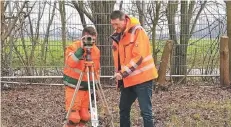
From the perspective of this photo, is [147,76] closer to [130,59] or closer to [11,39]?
[130,59]

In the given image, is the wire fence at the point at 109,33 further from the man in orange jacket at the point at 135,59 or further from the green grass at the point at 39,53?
the man in orange jacket at the point at 135,59

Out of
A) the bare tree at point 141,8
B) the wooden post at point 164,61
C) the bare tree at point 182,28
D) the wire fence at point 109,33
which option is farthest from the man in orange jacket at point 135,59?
the bare tree at point 182,28

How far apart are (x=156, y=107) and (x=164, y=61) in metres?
2.11

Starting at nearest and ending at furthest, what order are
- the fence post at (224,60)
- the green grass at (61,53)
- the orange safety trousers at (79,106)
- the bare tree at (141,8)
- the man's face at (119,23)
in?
the man's face at (119,23) < the orange safety trousers at (79,106) < the fence post at (224,60) < the bare tree at (141,8) < the green grass at (61,53)

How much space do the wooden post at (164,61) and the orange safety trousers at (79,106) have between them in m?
3.88

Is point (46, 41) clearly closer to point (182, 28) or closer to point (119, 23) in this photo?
point (182, 28)

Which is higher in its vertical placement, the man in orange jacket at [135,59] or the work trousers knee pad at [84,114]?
the man in orange jacket at [135,59]

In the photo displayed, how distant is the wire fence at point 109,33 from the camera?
10516 mm

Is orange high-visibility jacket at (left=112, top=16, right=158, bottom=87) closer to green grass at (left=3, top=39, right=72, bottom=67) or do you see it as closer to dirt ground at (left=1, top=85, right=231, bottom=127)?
dirt ground at (left=1, top=85, right=231, bottom=127)

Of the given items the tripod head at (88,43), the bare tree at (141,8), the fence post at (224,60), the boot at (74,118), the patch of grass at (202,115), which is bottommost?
the patch of grass at (202,115)

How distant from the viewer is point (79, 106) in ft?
20.7

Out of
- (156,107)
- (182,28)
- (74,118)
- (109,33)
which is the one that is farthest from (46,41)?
(74,118)

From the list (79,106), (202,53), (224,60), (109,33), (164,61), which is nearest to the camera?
(79,106)

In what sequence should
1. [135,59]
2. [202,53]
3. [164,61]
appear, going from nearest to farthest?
[135,59]
[164,61]
[202,53]
